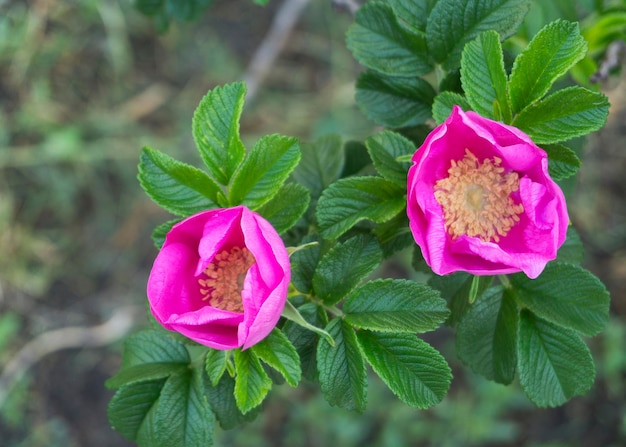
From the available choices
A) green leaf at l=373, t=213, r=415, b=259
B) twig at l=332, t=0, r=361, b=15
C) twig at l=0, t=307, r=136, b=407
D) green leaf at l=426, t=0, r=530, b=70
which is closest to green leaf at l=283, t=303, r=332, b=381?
green leaf at l=373, t=213, r=415, b=259

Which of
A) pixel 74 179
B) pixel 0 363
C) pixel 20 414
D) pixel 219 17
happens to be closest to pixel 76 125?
pixel 74 179

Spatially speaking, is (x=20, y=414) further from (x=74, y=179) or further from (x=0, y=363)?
(x=74, y=179)

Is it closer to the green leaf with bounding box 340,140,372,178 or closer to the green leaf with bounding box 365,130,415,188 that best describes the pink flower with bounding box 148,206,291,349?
the green leaf with bounding box 365,130,415,188

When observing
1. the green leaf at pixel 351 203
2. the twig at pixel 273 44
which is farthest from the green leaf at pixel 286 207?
the twig at pixel 273 44

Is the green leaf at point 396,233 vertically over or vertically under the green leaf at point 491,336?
over

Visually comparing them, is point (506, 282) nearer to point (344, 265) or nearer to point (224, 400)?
point (344, 265)

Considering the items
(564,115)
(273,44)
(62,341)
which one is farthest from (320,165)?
(62,341)

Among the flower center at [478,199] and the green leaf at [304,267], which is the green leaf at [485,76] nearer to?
the flower center at [478,199]
